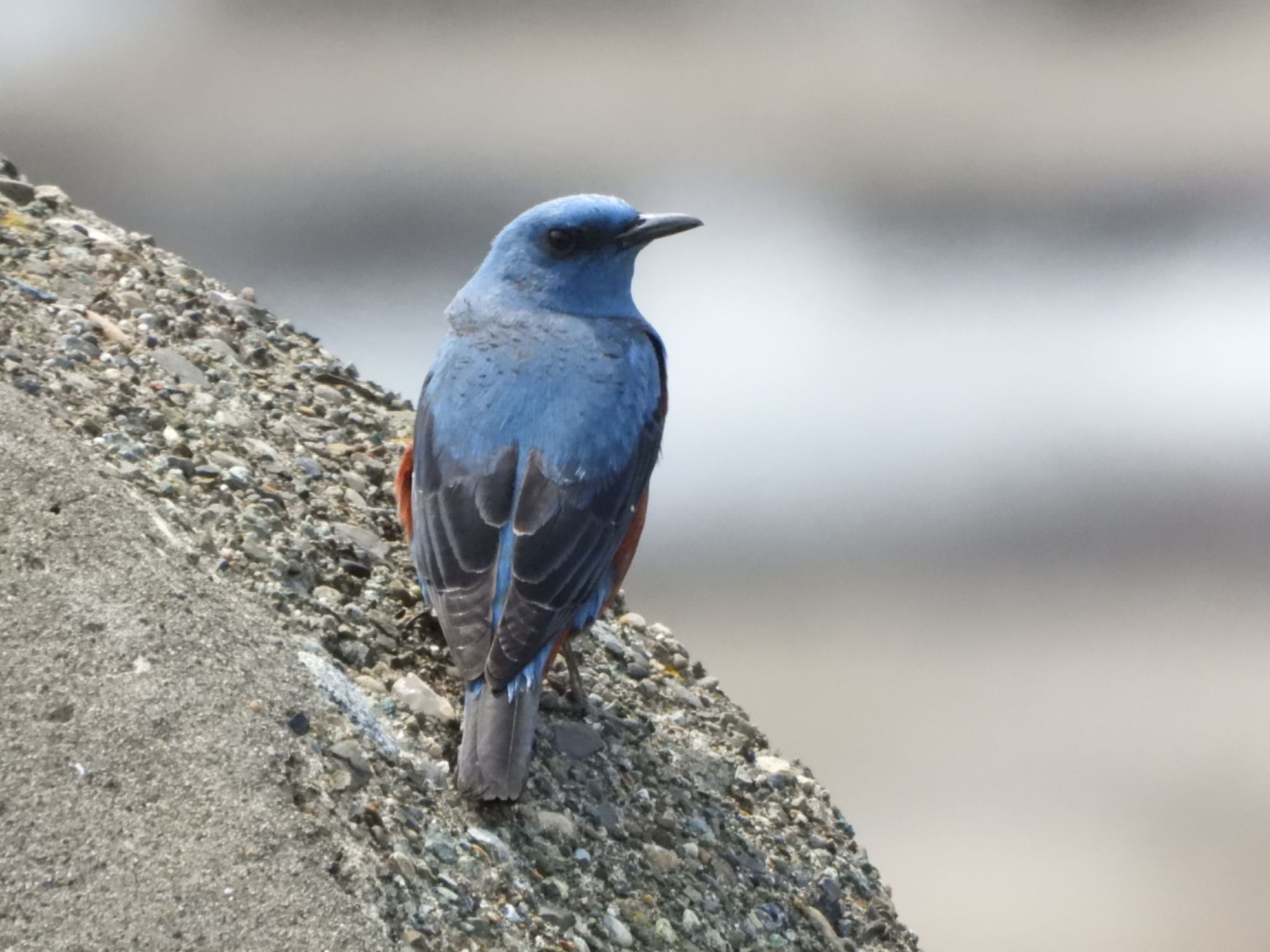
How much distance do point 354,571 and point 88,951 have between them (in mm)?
1763

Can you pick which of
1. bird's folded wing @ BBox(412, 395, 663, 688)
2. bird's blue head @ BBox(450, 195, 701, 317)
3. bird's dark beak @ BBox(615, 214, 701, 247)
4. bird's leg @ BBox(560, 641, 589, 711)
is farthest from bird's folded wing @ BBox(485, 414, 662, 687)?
bird's dark beak @ BBox(615, 214, 701, 247)

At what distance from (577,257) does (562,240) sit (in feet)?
0.25

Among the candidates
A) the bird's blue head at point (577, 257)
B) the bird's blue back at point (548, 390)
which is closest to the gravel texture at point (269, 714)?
the bird's blue back at point (548, 390)

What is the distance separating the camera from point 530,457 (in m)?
4.59

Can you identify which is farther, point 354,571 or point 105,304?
point 105,304

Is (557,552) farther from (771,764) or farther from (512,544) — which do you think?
(771,764)

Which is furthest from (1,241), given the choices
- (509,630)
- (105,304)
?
(509,630)

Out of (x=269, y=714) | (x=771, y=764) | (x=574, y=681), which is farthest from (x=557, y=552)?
(x=771, y=764)

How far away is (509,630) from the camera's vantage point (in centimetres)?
415

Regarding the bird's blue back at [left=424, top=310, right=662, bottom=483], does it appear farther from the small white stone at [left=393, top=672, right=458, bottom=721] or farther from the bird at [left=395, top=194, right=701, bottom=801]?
the small white stone at [left=393, top=672, right=458, bottom=721]

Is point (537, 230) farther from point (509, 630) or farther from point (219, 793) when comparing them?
point (219, 793)

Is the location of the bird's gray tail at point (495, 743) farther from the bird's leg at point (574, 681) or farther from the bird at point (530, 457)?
the bird's leg at point (574, 681)

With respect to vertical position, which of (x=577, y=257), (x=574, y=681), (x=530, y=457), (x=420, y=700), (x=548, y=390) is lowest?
(x=420, y=700)

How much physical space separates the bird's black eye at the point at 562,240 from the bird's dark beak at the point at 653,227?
149 millimetres
